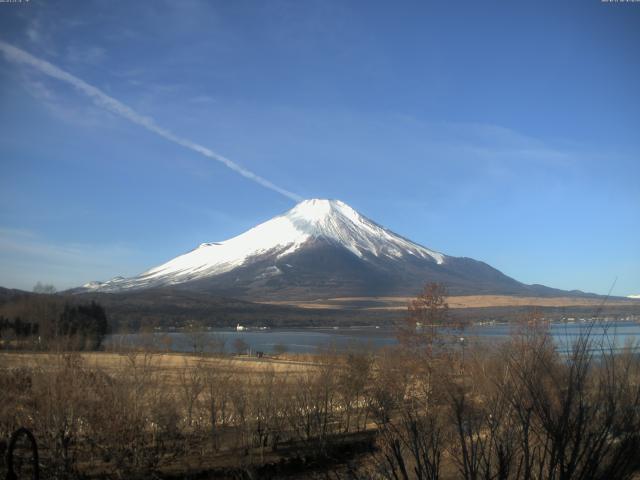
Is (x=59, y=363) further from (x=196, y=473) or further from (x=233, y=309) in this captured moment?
(x=233, y=309)

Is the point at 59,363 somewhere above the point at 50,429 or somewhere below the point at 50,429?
above

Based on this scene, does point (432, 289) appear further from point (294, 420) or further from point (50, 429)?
point (50, 429)

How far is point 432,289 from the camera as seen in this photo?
91.6 feet

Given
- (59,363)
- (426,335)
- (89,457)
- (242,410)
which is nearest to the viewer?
(59,363)

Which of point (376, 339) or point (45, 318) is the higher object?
point (45, 318)

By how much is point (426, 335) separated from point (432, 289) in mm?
2290

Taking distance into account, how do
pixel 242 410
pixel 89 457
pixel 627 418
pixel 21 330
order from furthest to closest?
pixel 21 330 < pixel 242 410 < pixel 89 457 < pixel 627 418

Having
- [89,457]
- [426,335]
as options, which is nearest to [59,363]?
[89,457]

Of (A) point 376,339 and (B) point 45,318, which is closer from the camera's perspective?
(B) point 45,318

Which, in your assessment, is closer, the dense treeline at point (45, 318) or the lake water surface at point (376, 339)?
the lake water surface at point (376, 339)

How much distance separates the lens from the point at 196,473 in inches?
625

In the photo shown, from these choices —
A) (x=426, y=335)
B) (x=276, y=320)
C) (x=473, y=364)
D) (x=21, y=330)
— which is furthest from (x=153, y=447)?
(x=276, y=320)

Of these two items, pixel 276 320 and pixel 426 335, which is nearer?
pixel 426 335

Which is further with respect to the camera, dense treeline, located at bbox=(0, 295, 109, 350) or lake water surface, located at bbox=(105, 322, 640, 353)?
dense treeline, located at bbox=(0, 295, 109, 350)
